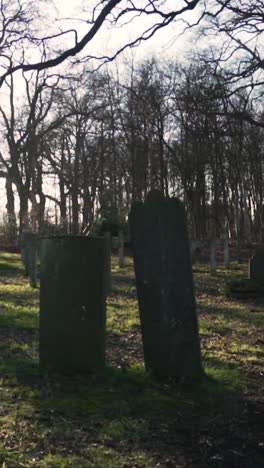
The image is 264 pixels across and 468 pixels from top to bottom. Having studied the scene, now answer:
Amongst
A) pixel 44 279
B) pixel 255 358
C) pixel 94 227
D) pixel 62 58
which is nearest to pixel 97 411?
pixel 44 279

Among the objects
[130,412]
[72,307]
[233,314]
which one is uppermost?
[72,307]

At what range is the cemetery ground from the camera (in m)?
4.06

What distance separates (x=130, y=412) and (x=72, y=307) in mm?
1414

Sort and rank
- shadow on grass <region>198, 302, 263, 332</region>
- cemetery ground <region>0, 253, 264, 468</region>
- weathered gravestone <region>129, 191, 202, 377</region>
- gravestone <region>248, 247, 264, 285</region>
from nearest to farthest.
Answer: cemetery ground <region>0, 253, 264, 468</region>
weathered gravestone <region>129, 191, 202, 377</region>
shadow on grass <region>198, 302, 263, 332</region>
gravestone <region>248, 247, 264, 285</region>

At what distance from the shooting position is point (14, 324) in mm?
9406

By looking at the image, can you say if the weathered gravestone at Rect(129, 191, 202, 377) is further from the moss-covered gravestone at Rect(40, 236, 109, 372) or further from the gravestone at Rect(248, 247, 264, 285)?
the gravestone at Rect(248, 247, 264, 285)

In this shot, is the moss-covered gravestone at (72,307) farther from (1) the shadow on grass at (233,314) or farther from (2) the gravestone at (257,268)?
(2) the gravestone at (257,268)

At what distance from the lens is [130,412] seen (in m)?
5.00

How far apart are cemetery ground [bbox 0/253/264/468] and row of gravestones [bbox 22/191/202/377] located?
0.72 feet

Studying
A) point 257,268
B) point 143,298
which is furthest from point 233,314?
point 143,298

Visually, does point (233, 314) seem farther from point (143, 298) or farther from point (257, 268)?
point (143, 298)

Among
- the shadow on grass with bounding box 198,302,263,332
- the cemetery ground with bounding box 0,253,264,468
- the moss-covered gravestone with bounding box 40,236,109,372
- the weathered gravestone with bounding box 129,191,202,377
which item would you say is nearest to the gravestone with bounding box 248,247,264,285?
the shadow on grass with bounding box 198,302,263,332

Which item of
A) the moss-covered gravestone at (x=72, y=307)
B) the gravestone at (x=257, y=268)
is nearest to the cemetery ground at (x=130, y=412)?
the moss-covered gravestone at (x=72, y=307)

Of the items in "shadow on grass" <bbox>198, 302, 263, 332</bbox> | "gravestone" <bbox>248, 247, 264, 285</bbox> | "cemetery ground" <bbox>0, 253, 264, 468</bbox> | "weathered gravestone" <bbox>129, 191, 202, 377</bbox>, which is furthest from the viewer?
"gravestone" <bbox>248, 247, 264, 285</bbox>
